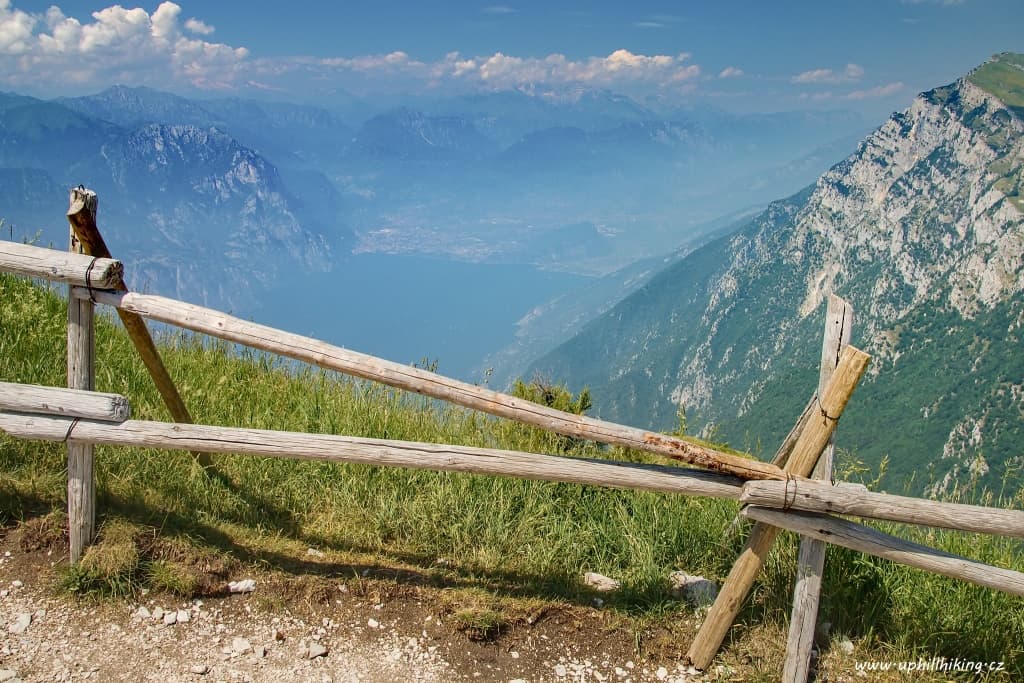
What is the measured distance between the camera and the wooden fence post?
4086 mm

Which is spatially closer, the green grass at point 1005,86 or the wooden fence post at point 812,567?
the wooden fence post at point 812,567

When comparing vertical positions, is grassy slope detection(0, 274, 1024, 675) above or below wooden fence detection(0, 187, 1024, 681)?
below

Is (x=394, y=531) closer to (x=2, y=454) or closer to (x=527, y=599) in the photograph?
(x=527, y=599)

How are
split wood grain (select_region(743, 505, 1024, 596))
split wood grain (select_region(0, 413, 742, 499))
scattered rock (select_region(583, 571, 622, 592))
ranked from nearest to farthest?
split wood grain (select_region(743, 505, 1024, 596)) < split wood grain (select_region(0, 413, 742, 499)) < scattered rock (select_region(583, 571, 622, 592))

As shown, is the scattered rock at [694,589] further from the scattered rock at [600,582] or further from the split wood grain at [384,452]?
the split wood grain at [384,452]

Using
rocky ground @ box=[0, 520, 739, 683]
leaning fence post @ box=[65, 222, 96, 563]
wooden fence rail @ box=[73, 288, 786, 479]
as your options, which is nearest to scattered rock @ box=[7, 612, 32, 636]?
rocky ground @ box=[0, 520, 739, 683]

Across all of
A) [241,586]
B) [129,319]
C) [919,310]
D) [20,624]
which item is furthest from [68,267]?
[919,310]

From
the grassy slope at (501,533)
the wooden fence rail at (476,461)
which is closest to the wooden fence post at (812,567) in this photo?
the wooden fence rail at (476,461)

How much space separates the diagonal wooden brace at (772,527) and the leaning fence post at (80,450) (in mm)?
3957

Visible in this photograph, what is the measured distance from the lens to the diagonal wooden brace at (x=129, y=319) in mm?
4367

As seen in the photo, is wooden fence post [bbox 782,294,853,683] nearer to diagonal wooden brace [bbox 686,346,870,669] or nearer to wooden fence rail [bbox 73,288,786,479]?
diagonal wooden brace [bbox 686,346,870,669]

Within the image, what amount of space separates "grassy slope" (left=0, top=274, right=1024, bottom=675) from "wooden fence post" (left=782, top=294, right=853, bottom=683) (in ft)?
1.39

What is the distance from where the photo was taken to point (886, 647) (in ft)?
15.0

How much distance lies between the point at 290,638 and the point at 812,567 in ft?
10.3
